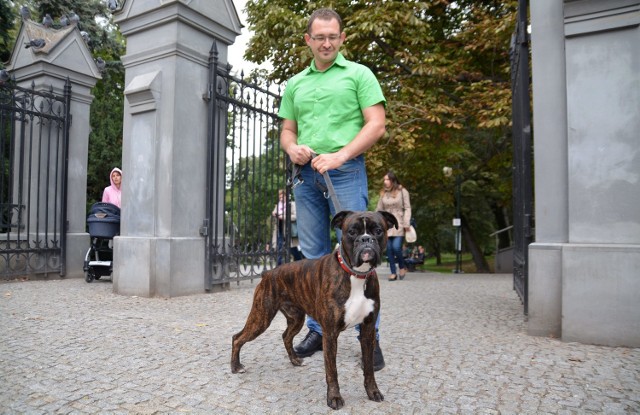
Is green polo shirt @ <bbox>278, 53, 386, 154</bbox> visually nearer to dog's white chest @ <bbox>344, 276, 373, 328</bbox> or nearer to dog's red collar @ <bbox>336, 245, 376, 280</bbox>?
dog's red collar @ <bbox>336, 245, 376, 280</bbox>

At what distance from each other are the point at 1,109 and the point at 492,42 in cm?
997

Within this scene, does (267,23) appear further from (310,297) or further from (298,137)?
(310,297)

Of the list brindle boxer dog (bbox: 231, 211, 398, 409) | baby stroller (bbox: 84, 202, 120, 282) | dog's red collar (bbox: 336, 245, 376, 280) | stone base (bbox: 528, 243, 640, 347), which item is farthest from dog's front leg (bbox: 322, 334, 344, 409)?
baby stroller (bbox: 84, 202, 120, 282)

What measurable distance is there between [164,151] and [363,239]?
199 inches

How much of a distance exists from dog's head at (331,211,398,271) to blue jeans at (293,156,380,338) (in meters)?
0.81

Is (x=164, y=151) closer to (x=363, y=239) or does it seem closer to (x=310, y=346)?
(x=310, y=346)

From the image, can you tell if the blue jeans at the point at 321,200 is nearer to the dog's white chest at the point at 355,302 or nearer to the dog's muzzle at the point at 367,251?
the dog's white chest at the point at 355,302

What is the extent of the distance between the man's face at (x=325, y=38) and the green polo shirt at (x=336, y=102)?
0.13 meters

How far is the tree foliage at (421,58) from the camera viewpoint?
36.2 ft

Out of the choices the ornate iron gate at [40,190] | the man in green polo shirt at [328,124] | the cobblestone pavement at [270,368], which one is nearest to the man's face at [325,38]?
the man in green polo shirt at [328,124]

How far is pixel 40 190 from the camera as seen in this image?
9.12 m

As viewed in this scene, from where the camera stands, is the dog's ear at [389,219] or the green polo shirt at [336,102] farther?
the green polo shirt at [336,102]

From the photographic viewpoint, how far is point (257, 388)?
3152 millimetres

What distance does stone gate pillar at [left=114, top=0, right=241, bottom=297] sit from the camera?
679 cm
